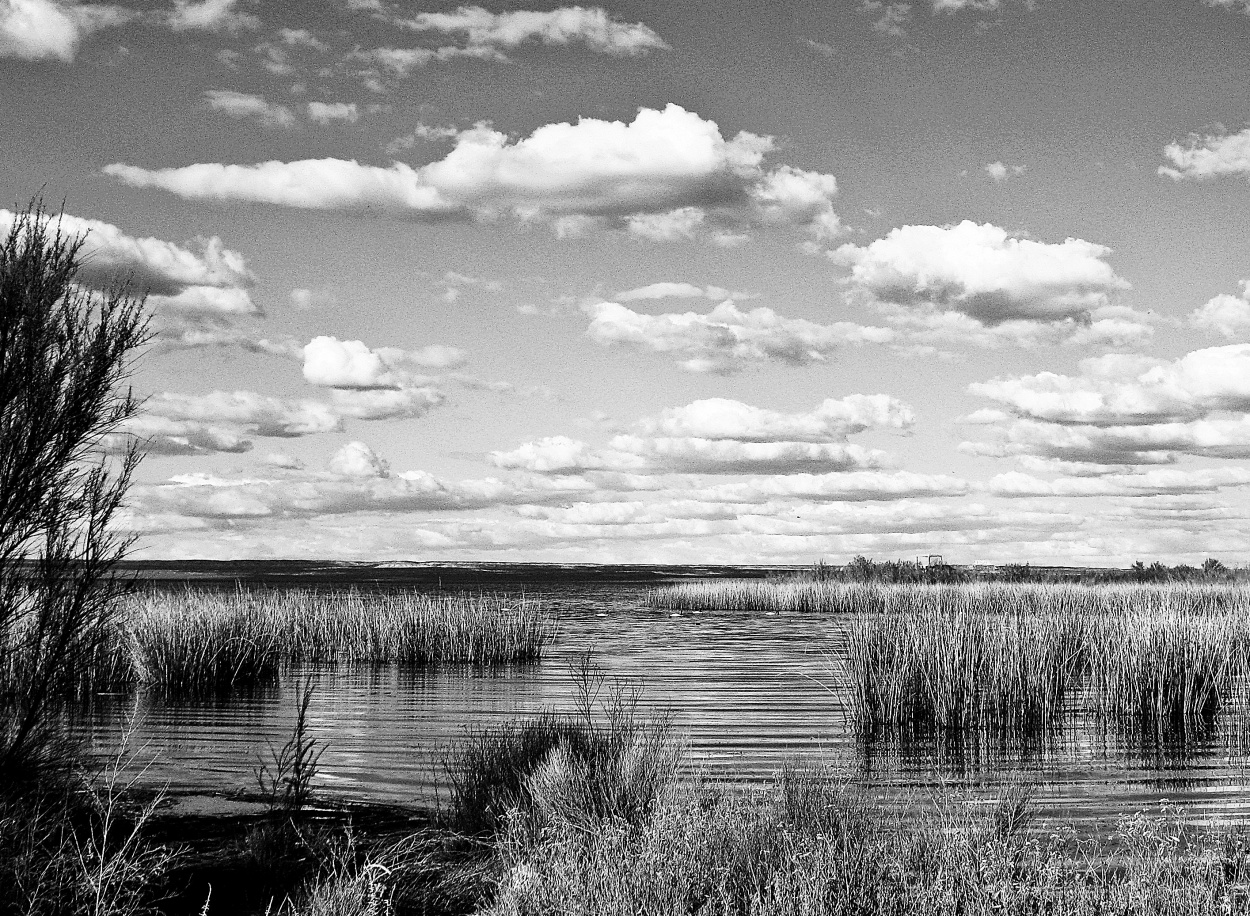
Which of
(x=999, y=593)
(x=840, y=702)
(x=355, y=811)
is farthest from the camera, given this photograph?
(x=999, y=593)

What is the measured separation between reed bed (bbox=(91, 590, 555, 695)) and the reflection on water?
1.17 m

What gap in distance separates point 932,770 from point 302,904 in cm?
793

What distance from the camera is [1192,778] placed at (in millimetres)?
12047

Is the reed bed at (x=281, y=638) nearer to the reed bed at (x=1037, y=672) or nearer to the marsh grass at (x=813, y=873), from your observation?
the reed bed at (x=1037, y=672)

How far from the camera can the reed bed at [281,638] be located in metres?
19.6

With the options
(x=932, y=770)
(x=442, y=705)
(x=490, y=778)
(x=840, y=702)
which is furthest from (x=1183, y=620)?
(x=490, y=778)

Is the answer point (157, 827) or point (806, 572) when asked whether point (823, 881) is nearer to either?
point (157, 827)

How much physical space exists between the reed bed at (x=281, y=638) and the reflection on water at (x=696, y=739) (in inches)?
46.0

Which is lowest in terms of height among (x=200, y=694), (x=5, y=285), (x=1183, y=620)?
(x=200, y=694)

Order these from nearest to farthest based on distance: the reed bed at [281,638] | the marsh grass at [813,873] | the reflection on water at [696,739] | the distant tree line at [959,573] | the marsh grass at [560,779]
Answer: the marsh grass at [813,873], the marsh grass at [560,779], the reflection on water at [696,739], the reed bed at [281,638], the distant tree line at [959,573]

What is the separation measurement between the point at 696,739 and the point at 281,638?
12.5 m

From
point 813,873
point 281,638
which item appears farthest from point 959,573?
point 813,873

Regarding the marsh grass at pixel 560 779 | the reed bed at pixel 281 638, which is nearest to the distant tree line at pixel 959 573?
the reed bed at pixel 281 638

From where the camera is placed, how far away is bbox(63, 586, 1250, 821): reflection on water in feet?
37.6
